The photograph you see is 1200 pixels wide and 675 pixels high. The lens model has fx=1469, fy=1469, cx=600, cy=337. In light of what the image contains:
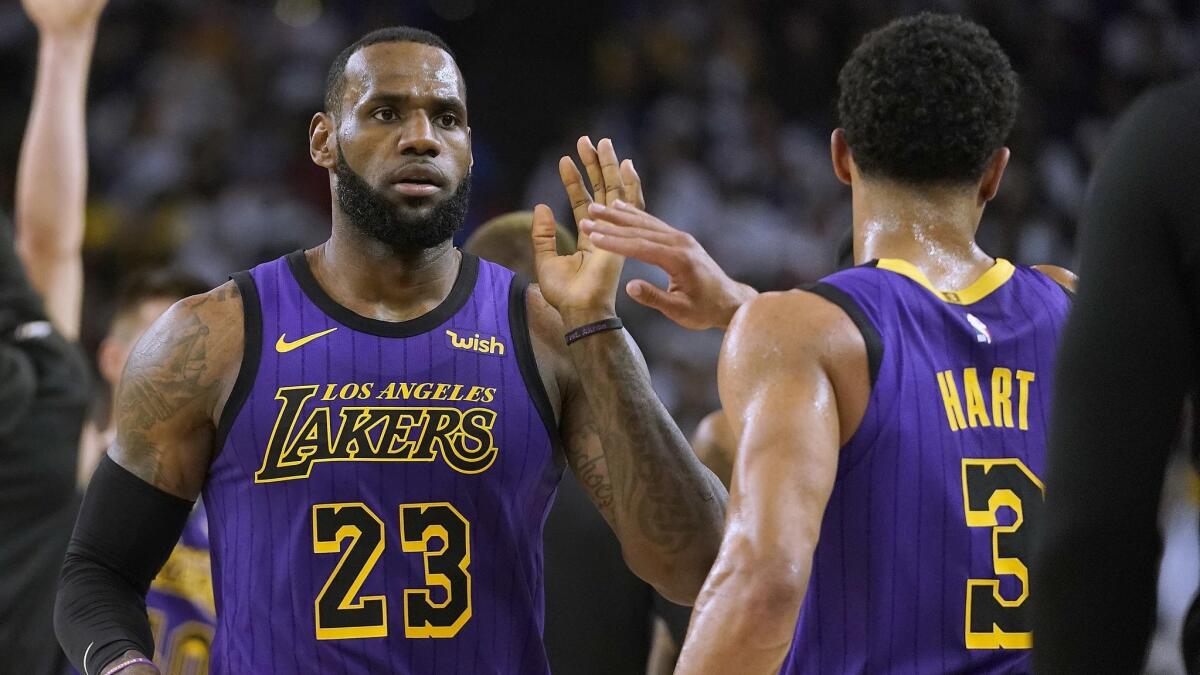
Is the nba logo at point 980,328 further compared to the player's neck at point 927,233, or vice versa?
the player's neck at point 927,233

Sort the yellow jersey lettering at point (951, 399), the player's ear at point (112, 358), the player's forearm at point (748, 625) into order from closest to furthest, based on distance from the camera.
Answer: the player's forearm at point (748, 625)
the yellow jersey lettering at point (951, 399)
the player's ear at point (112, 358)

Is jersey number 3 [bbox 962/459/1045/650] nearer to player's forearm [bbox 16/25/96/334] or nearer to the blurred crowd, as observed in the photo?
A: player's forearm [bbox 16/25/96/334]

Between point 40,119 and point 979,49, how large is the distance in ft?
12.7

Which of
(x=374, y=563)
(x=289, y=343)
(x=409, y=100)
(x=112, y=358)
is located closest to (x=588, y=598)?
(x=374, y=563)

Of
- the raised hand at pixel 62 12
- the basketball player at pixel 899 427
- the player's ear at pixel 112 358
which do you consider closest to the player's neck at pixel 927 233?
the basketball player at pixel 899 427

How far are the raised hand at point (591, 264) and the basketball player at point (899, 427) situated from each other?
71cm

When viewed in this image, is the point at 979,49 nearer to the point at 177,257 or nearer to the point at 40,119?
the point at 40,119

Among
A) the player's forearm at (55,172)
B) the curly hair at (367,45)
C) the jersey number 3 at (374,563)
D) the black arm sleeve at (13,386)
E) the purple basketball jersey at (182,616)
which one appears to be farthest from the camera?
the player's forearm at (55,172)

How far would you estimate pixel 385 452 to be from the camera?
3719 millimetres

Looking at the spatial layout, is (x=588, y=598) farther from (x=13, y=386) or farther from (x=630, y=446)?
(x=13, y=386)

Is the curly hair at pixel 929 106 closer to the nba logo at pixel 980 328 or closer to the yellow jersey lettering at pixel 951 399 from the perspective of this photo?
the nba logo at pixel 980 328

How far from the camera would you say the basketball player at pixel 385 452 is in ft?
12.0

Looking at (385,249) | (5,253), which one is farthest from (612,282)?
(5,253)

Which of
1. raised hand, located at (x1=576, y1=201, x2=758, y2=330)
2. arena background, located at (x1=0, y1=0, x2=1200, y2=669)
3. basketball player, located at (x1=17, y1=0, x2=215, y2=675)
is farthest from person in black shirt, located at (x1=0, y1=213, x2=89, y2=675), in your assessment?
arena background, located at (x1=0, y1=0, x2=1200, y2=669)
